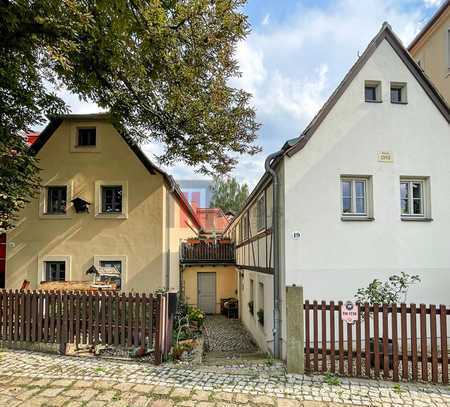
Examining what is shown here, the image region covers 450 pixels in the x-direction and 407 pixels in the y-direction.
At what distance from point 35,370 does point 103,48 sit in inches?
257

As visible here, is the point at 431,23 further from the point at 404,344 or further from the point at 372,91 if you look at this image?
the point at 404,344

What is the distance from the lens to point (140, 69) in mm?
8461

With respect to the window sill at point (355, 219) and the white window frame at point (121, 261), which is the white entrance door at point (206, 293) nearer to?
the white window frame at point (121, 261)

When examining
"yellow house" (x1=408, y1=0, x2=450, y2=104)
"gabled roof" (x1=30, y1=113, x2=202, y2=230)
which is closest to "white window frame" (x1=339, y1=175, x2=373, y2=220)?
"yellow house" (x1=408, y1=0, x2=450, y2=104)

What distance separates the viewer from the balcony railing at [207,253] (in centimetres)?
2089

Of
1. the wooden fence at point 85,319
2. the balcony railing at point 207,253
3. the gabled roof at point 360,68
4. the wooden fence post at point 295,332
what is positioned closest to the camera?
the wooden fence post at point 295,332

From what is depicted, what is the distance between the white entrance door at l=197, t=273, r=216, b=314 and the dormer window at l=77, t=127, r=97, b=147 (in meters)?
10.7

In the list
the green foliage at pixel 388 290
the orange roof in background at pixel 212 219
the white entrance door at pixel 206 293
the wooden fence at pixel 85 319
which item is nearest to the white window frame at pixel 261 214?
the green foliage at pixel 388 290

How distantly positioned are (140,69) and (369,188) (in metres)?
6.09

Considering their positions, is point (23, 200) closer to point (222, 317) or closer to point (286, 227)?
point (286, 227)

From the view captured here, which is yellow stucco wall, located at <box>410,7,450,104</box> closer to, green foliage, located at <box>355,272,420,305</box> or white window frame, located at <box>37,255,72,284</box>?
green foliage, located at <box>355,272,420,305</box>

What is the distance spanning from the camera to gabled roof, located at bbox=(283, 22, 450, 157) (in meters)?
8.67

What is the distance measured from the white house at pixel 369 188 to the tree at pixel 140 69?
2701mm

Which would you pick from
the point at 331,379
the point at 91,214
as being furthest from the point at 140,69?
the point at 331,379
